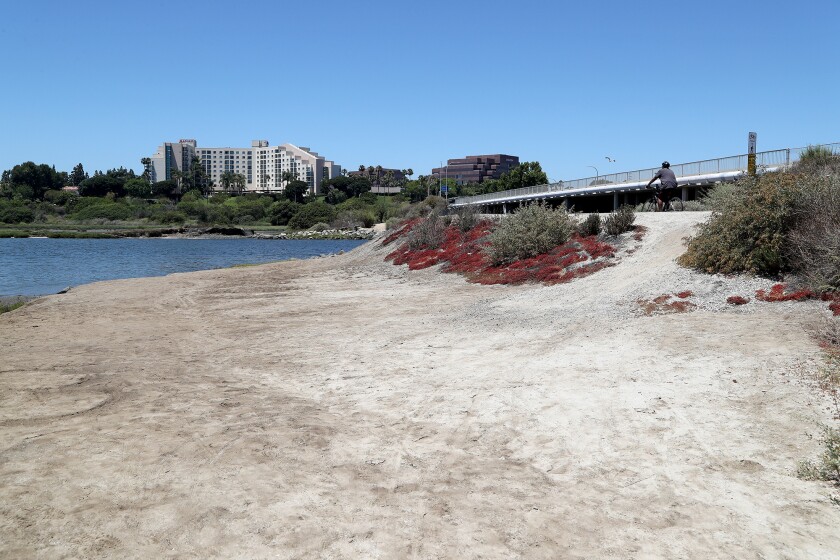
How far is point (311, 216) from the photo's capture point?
154 m

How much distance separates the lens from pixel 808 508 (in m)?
5.75

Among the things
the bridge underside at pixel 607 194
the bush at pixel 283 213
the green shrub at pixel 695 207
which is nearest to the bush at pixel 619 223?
the green shrub at pixel 695 207

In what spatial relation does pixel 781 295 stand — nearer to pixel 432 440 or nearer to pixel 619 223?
pixel 432 440

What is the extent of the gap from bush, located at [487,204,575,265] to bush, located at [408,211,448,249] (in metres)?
8.21

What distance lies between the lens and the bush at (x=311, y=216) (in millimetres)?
150562

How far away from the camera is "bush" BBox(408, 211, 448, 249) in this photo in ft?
111

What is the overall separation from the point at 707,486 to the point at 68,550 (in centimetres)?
555

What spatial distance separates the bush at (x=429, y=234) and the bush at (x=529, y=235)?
26.9 feet

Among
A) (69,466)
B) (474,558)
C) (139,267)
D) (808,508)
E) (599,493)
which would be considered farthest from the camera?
(139,267)

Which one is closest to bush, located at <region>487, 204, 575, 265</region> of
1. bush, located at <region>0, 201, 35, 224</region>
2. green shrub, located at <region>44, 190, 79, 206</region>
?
bush, located at <region>0, 201, 35, 224</region>

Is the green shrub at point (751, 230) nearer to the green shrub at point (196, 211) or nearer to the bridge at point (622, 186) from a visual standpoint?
the bridge at point (622, 186)

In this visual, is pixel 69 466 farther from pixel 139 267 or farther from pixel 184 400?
pixel 139 267

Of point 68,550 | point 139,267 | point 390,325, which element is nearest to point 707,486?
point 68,550

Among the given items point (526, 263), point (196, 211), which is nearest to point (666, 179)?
point (526, 263)
